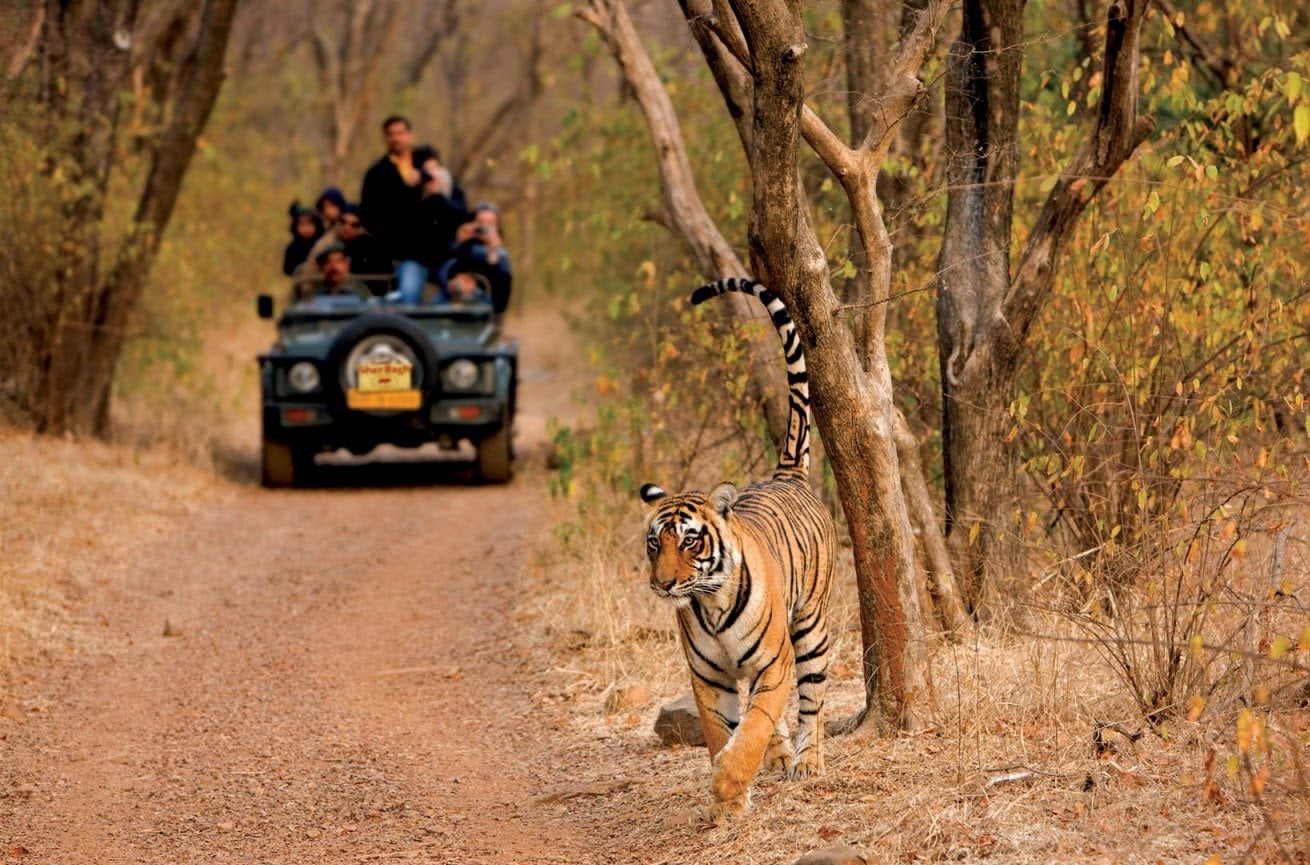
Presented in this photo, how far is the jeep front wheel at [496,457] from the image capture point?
13645mm

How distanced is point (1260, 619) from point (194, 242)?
1419cm

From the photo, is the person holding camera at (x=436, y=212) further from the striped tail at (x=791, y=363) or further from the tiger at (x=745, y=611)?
the tiger at (x=745, y=611)

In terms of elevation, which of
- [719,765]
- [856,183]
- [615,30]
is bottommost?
[719,765]

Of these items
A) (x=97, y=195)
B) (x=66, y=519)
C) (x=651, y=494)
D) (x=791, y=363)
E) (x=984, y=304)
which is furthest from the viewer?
(x=97, y=195)

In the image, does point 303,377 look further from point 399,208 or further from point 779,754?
point 779,754

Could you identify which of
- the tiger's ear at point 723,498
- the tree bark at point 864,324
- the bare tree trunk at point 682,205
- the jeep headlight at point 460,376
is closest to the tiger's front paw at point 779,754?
the tree bark at point 864,324

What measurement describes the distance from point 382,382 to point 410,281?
4.30 ft

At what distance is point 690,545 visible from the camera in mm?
5359

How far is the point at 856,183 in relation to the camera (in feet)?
20.4

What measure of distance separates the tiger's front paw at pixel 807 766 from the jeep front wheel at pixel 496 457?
7884 mm

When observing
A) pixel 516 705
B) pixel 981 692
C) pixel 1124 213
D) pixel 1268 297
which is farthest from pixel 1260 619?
pixel 516 705

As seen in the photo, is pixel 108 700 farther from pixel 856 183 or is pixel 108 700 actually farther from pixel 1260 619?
pixel 1260 619

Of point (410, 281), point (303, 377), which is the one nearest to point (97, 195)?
point (303, 377)

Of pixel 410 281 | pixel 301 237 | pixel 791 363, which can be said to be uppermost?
pixel 301 237
